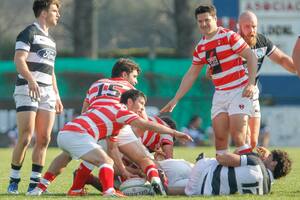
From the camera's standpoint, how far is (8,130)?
2316cm

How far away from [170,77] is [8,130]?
13.3ft

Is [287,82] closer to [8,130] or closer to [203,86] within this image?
[203,86]

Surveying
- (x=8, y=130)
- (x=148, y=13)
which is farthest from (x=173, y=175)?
(x=148, y=13)

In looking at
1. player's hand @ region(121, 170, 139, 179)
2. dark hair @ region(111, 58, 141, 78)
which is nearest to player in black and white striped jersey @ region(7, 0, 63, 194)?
dark hair @ region(111, 58, 141, 78)

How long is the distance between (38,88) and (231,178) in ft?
6.98

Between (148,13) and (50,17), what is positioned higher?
(50,17)

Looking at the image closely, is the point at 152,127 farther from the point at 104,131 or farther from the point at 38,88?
the point at 38,88

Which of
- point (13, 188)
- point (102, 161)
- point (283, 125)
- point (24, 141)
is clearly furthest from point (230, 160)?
point (283, 125)

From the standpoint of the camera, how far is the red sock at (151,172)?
958 centimetres

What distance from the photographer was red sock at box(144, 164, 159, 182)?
31.4 ft

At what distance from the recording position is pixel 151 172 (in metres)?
9.59

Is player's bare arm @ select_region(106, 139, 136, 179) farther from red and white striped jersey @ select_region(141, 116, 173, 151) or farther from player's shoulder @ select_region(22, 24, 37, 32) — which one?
player's shoulder @ select_region(22, 24, 37, 32)

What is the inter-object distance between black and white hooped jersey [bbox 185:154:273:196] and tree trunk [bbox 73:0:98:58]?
22.3 m

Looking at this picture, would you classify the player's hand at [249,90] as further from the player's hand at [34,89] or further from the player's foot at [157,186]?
the player's hand at [34,89]
